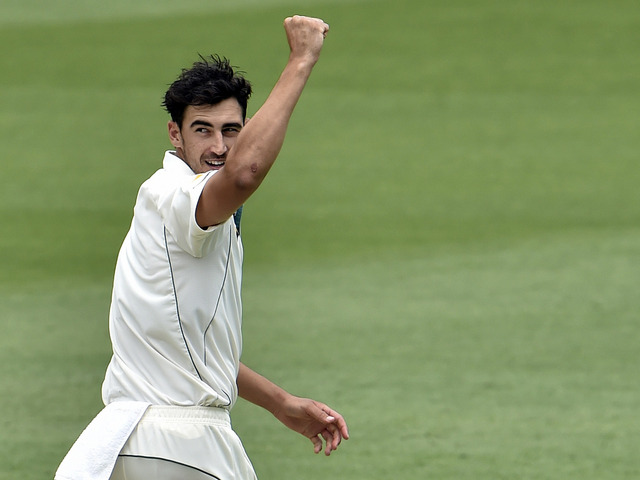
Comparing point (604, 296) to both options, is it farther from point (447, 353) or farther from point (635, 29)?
point (635, 29)

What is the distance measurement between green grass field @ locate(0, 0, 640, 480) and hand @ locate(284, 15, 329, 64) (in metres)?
3.76

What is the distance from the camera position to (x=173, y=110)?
11.4 ft

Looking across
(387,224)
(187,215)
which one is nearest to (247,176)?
(187,215)

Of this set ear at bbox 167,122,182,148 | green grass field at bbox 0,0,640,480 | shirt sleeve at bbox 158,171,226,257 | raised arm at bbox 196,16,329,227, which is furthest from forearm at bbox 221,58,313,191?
green grass field at bbox 0,0,640,480

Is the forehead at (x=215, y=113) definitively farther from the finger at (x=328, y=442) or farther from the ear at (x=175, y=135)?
the finger at (x=328, y=442)

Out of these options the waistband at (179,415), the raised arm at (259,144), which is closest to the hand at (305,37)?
the raised arm at (259,144)

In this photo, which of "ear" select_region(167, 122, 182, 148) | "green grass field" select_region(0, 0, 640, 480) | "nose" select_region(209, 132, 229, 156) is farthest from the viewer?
"green grass field" select_region(0, 0, 640, 480)

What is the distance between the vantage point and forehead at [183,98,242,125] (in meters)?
3.38

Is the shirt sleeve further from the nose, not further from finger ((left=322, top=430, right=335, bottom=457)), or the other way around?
finger ((left=322, top=430, right=335, bottom=457))

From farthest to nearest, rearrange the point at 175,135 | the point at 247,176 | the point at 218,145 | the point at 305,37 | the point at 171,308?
the point at 175,135 < the point at 218,145 < the point at 171,308 < the point at 305,37 < the point at 247,176

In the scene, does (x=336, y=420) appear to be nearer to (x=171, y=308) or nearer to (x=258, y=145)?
(x=171, y=308)

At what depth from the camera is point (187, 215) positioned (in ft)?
9.96

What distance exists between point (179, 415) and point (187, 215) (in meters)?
0.53

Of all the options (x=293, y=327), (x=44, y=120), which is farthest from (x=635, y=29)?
(x=293, y=327)
